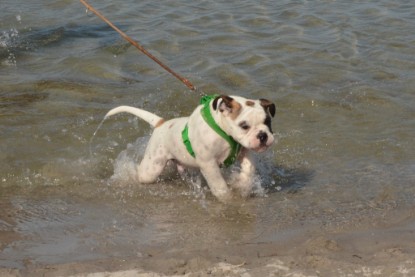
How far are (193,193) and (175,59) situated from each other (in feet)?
13.4

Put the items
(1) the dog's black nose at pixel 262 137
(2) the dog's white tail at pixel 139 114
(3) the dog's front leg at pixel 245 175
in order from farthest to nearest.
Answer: (2) the dog's white tail at pixel 139 114, (3) the dog's front leg at pixel 245 175, (1) the dog's black nose at pixel 262 137

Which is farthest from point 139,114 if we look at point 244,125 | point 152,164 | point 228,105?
A: point 244,125

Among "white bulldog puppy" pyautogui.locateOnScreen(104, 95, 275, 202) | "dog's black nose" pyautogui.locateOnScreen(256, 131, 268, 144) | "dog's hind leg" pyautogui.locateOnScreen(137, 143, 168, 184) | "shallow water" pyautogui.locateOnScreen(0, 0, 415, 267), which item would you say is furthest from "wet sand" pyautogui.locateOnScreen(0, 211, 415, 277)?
"dog's hind leg" pyautogui.locateOnScreen(137, 143, 168, 184)

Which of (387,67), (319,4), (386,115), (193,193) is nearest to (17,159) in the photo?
(193,193)

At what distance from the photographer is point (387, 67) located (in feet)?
31.4

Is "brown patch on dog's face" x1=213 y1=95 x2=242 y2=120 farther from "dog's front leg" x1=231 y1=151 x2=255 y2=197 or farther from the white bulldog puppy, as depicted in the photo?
"dog's front leg" x1=231 y1=151 x2=255 y2=197

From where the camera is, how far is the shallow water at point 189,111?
18.3 ft

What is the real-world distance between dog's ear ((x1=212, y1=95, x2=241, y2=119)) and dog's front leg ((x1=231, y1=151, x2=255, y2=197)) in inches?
23.7

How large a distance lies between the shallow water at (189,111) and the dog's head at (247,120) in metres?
0.69

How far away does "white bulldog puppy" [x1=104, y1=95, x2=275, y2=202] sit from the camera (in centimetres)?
543

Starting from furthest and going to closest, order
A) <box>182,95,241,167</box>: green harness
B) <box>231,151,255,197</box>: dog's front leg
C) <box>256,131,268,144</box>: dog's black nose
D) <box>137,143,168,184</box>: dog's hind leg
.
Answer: <box>137,143,168,184</box>: dog's hind leg < <box>231,151,255,197</box>: dog's front leg < <box>182,95,241,167</box>: green harness < <box>256,131,268,144</box>: dog's black nose

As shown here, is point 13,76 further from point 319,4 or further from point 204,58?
point 319,4

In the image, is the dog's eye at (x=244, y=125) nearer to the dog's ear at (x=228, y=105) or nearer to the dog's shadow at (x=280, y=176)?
the dog's ear at (x=228, y=105)

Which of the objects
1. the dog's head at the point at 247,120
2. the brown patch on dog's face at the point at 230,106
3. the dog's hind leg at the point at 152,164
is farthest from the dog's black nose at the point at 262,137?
the dog's hind leg at the point at 152,164
